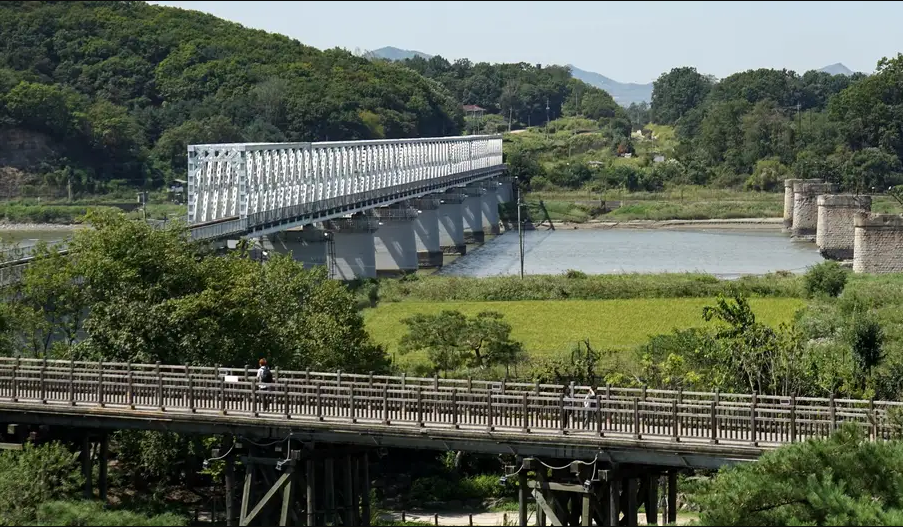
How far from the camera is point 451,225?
411 feet

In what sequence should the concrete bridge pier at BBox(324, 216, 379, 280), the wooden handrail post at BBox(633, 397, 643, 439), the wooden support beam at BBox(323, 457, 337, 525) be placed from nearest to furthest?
the wooden handrail post at BBox(633, 397, 643, 439)
the wooden support beam at BBox(323, 457, 337, 525)
the concrete bridge pier at BBox(324, 216, 379, 280)

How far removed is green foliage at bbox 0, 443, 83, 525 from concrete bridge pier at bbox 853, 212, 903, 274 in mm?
65066

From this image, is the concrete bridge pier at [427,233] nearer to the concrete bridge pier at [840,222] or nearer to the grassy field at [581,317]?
the concrete bridge pier at [840,222]

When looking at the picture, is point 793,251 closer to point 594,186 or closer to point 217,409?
point 594,186

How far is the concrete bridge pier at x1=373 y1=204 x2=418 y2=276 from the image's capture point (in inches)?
4028

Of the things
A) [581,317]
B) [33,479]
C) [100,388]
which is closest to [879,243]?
[581,317]

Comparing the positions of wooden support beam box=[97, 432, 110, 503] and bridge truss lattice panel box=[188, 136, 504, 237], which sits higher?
bridge truss lattice panel box=[188, 136, 504, 237]

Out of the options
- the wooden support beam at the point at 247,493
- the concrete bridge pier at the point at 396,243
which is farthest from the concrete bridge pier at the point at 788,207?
the wooden support beam at the point at 247,493

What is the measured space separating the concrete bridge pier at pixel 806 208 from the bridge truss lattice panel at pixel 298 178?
3032 cm

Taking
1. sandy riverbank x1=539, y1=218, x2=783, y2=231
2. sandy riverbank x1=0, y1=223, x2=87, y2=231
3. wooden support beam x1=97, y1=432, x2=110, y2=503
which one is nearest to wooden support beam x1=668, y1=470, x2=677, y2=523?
wooden support beam x1=97, y1=432, x2=110, y2=503

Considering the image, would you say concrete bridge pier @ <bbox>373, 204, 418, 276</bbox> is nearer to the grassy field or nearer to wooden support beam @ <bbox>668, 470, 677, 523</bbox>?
the grassy field

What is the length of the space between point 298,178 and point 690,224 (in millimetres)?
62069

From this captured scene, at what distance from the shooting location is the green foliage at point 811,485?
81.0 ft

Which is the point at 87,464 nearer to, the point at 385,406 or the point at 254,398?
the point at 254,398
